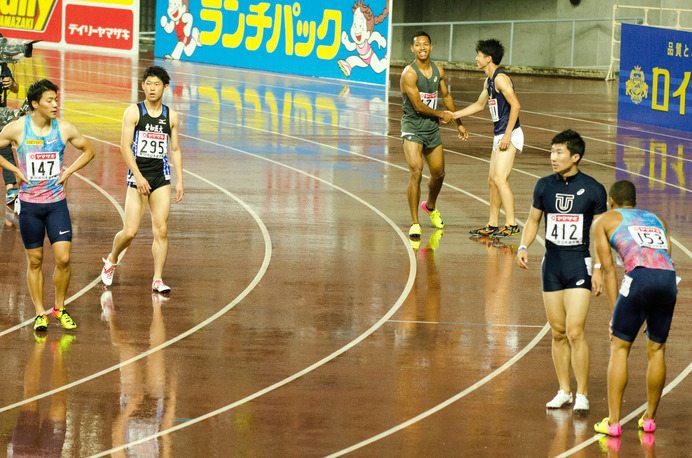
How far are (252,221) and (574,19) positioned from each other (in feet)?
81.4

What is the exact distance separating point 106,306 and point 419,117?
498 centimetres

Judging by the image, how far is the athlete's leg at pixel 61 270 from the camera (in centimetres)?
909

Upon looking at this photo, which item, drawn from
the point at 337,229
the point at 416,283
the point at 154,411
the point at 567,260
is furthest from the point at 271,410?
the point at 337,229

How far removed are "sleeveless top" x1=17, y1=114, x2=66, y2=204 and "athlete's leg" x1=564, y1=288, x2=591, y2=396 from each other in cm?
436

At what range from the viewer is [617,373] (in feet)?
22.9

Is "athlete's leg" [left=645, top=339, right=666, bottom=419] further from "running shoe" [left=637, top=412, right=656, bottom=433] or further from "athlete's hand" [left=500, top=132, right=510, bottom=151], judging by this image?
"athlete's hand" [left=500, top=132, right=510, bottom=151]

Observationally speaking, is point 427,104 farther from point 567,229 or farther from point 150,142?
point 567,229

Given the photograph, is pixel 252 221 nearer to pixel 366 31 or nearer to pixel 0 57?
pixel 0 57

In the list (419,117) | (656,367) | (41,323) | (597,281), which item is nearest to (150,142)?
(41,323)

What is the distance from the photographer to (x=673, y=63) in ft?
75.3

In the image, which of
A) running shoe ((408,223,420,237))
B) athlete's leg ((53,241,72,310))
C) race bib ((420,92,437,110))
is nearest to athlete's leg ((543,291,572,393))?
athlete's leg ((53,241,72,310))

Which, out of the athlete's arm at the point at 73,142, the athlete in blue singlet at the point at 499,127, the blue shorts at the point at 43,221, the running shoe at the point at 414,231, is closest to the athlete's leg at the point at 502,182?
the athlete in blue singlet at the point at 499,127

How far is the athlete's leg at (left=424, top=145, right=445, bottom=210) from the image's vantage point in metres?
13.5

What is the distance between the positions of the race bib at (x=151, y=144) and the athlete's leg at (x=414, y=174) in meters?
3.83
